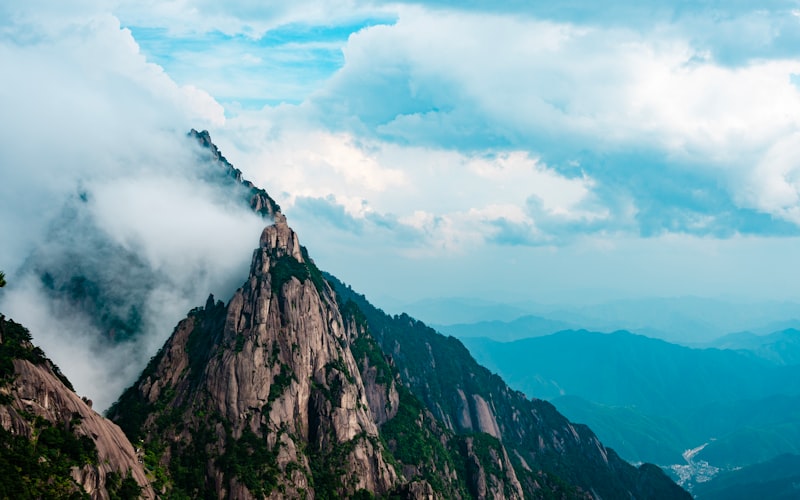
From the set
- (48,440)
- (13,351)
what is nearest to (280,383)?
(13,351)

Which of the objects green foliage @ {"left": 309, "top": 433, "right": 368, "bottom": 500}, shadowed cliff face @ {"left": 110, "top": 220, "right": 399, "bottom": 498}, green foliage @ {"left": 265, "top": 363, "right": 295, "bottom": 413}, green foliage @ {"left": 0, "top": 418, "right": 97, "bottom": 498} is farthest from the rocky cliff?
green foliage @ {"left": 309, "top": 433, "right": 368, "bottom": 500}

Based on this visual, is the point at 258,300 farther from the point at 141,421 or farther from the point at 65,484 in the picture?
the point at 65,484

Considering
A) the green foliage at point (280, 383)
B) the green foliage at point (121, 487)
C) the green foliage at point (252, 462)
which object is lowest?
the green foliage at point (121, 487)

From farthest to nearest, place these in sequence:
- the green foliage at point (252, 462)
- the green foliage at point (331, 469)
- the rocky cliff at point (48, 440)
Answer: the green foliage at point (331, 469) < the green foliage at point (252, 462) < the rocky cliff at point (48, 440)

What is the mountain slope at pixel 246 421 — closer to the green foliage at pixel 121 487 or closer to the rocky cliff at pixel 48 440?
the green foliage at pixel 121 487

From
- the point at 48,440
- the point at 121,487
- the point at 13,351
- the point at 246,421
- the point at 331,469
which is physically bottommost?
the point at 121,487

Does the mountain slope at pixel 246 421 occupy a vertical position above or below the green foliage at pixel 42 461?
above

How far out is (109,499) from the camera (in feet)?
377

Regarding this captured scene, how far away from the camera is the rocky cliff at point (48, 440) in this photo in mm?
101250

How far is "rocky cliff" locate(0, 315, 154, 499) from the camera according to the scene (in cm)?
10125

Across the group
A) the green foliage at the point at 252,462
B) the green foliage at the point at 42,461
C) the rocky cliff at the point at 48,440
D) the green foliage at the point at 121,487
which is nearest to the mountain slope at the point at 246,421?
the green foliage at the point at 252,462

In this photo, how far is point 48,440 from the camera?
4279 inches

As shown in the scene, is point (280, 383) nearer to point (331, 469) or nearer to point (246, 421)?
point (246, 421)

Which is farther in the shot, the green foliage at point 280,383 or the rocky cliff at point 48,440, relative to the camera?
the green foliage at point 280,383
